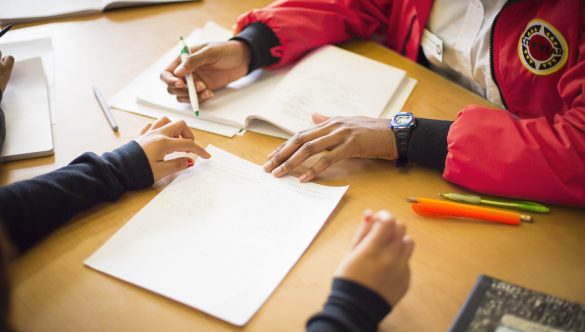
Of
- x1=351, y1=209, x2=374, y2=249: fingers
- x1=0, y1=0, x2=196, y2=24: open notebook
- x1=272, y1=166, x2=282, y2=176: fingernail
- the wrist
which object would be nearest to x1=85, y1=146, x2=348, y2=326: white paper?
x1=272, y1=166, x2=282, y2=176: fingernail

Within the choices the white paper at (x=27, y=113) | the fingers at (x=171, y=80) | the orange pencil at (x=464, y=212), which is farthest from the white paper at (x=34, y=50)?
the orange pencil at (x=464, y=212)

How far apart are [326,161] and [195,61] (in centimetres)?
38

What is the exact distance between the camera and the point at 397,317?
2.38ft

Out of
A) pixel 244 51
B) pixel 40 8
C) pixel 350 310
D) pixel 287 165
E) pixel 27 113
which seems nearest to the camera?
pixel 350 310

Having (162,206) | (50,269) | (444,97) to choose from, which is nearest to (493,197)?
→ (444,97)

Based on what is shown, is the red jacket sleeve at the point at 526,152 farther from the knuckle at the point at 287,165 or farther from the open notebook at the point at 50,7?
the open notebook at the point at 50,7

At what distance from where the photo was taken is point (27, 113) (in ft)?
3.56

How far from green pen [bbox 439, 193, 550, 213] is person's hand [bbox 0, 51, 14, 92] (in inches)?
35.7

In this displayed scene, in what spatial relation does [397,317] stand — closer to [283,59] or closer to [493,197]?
[493,197]

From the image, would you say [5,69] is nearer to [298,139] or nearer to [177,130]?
[177,130]

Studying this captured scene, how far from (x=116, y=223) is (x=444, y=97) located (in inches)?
27.2

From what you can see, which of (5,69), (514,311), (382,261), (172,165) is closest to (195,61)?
(172,165)

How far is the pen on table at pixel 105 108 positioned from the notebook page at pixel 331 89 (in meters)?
0.29

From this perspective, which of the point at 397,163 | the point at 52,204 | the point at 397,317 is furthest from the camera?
the point at 397,163
